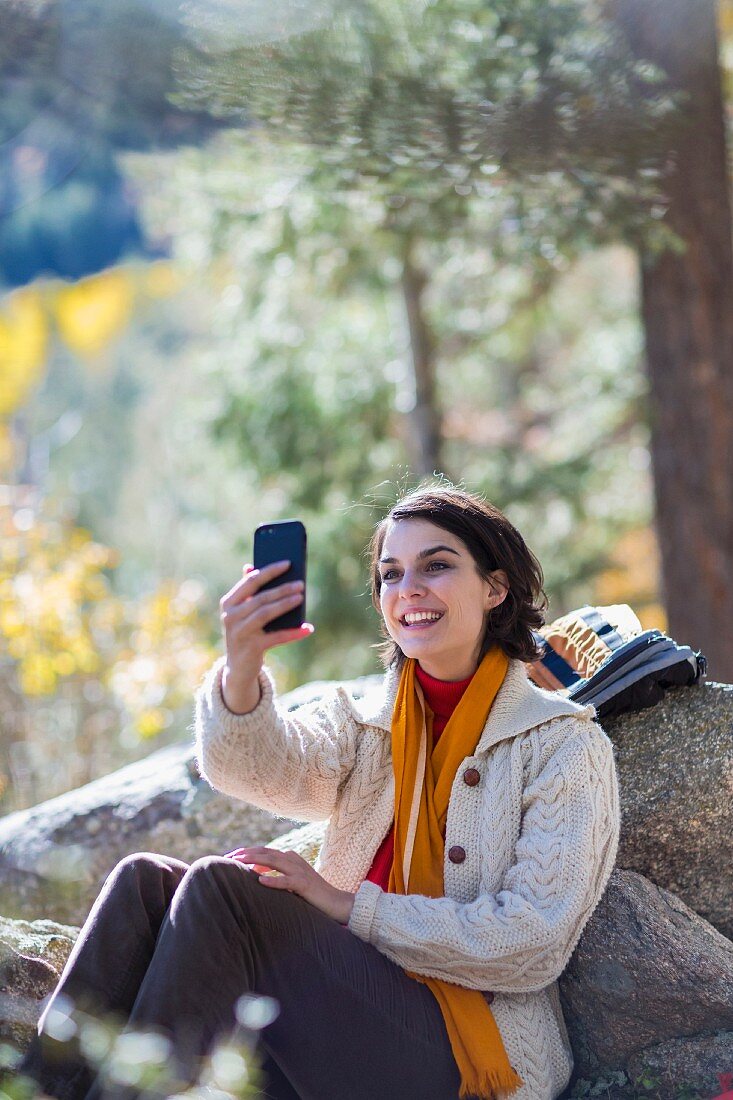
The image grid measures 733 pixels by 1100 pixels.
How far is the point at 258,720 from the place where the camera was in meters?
2.38

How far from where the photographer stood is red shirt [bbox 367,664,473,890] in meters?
2.62

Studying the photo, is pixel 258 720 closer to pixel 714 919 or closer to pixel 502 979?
pixel 502 979

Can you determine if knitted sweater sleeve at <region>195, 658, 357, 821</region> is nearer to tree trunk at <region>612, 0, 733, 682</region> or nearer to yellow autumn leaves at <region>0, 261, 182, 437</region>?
tree trunk at <region>612, 0, 733, 682</region>

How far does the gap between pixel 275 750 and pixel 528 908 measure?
0.60 meters

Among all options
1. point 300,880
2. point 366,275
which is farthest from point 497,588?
point 366,275

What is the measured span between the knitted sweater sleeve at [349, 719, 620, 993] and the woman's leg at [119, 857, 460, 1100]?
0.26 ft

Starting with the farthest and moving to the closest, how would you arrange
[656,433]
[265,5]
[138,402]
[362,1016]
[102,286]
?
1. [102,286]
2. [138,402]
3. [656,433]
4. [265,5]
5. [362,1016]

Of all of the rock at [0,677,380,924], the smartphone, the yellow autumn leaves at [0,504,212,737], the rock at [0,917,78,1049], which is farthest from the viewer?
the yellow autumn leaves at [0,504,212,737]

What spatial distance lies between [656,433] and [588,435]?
271 centimetres

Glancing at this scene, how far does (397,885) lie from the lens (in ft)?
8.22

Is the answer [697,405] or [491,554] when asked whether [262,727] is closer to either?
[491,554]

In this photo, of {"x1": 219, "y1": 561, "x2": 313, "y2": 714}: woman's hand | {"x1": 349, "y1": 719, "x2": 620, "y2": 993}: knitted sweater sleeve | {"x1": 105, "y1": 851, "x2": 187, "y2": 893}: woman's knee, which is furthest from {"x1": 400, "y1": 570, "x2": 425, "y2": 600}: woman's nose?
{"x1": 105, "y1": 851, "x2": 187, "y2": 893}: woman's knee

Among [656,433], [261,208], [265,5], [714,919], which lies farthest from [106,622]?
[714,919]

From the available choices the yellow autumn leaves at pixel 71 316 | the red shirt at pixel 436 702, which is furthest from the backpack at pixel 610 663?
the yellow autumn leaves at pixel 71 316
